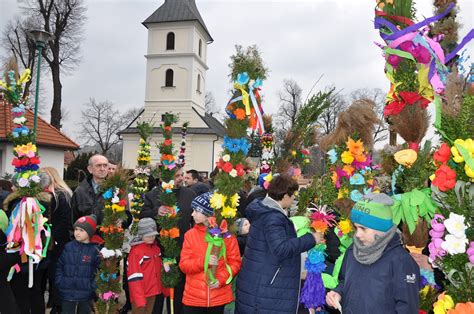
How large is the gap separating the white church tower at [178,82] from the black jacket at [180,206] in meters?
28.2

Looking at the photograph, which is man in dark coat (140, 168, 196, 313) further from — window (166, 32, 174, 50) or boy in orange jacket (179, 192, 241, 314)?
window (166, 32, 174, 50)

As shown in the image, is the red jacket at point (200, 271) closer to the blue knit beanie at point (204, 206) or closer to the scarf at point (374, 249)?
the blue knit beanie at point (204, 206)

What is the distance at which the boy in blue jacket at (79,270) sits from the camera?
14.6 feet

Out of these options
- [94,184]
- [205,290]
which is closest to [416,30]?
[205,290]

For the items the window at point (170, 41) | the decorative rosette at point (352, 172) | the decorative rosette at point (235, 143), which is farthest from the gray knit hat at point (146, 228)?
the window at point (170, 41)

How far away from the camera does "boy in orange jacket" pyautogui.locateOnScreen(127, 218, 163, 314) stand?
4.82m

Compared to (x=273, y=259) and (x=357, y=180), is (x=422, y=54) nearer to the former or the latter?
(x=357, y=180)

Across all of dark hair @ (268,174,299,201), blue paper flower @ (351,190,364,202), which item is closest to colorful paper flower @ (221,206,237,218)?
dark hair @ (268,174,299,201)

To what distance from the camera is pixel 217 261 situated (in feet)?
13.0

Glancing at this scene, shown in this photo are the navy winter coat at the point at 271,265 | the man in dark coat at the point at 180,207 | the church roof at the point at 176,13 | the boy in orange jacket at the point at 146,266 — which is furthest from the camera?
the church roof at the point at 176,13

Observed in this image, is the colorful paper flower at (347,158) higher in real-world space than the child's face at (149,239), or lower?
higher

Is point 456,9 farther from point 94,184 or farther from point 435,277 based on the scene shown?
point 94,184

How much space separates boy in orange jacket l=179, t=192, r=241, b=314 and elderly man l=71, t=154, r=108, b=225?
1.64 meters

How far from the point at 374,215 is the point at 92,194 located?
3.72 meters
